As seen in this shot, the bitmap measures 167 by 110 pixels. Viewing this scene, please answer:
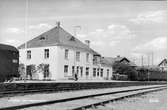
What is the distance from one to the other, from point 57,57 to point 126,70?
22948 millimetres

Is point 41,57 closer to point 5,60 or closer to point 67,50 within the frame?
point 67,50

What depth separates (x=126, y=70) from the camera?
58344 millimetres

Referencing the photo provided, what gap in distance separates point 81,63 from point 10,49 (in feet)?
88.2

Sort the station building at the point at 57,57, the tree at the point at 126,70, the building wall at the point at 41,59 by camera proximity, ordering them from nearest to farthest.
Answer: the building wall at the point at 41,59, the station building at the point at 57,57, the tree at the point at 126,70

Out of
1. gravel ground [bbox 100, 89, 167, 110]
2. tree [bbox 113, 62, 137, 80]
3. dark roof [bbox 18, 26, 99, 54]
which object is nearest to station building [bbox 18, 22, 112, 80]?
dark roof [bbox 18, 26, 99, 54]

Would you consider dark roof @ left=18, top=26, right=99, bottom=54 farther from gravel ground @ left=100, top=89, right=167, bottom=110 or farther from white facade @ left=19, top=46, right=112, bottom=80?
gravel ground @ left=100, top=89, right=167, bottom=110

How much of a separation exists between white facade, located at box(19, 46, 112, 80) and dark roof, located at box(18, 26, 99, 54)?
66 centimetres

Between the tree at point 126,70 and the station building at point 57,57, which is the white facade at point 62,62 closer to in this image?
the station building at point 57,57

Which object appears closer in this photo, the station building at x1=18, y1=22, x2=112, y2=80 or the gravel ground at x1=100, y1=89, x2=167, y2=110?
the gravel ground at x1=100, y1=89, x2=167, y2=110

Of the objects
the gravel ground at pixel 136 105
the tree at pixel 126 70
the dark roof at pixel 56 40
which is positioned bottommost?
the gravel ground at pixel 136 105

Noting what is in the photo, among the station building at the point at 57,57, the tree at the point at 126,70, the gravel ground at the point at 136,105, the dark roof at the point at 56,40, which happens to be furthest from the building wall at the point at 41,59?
the gravel ground at the point at 136,105

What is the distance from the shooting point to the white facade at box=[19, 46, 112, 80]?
131 ft

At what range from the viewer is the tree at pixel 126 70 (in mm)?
56156

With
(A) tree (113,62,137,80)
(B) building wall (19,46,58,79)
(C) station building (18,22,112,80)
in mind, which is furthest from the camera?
(A) tree (113,62,137,80)
